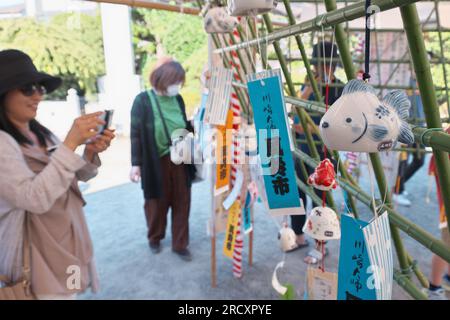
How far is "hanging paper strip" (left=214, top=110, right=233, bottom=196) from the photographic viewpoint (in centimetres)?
123

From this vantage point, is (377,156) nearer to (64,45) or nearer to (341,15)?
(341,15)

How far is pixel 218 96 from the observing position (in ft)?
3.64

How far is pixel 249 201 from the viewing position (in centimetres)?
155

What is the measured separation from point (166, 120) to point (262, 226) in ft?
3.50

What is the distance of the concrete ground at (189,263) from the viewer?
1.80m


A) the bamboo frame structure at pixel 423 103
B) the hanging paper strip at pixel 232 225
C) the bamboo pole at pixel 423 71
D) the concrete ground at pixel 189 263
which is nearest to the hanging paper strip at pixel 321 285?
the bamboo frame structure at pixel 423 103

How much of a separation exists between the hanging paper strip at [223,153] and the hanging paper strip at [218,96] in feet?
0.41

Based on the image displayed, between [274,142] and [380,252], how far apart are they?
25cm

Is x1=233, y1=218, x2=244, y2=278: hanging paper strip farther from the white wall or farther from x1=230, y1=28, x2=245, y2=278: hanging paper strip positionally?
the white wall

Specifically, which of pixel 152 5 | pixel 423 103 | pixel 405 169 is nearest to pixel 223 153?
pixel 152 5

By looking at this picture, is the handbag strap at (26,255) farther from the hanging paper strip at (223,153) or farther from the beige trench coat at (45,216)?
the hanging paper strip at (223,153)
